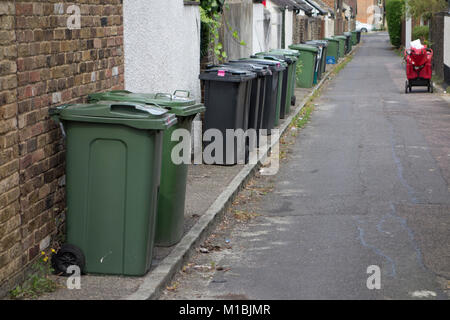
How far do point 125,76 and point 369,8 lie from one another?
124987 mm

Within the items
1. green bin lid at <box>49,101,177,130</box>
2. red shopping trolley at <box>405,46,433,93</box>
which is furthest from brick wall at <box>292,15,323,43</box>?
green bin lid at <box>49,101,177,130</box>

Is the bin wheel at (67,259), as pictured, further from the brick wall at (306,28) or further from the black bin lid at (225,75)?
the brick wall at (306,28)

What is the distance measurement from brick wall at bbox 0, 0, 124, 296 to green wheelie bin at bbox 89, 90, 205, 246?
1.73 ft

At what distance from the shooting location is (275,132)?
47.3ft

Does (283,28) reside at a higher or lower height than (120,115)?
higher

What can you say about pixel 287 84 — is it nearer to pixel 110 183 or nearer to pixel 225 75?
pixel 225 75

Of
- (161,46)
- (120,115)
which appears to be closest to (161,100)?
(120,115)

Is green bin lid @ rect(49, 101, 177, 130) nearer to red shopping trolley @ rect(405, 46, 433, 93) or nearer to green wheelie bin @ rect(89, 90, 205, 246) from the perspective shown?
green wheelie bin @ rect(89, 90, 205, 246)

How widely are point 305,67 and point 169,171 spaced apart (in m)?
18.4

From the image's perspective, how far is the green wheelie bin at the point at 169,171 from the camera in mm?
6672

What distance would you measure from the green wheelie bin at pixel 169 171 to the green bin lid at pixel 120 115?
2.53 feet

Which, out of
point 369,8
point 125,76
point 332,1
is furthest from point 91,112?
point 369,8

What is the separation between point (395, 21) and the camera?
61906mm
